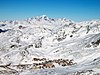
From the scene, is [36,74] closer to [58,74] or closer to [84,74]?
[58,74]

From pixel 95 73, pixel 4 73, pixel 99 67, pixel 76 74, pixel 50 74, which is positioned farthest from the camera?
pixel 4 73

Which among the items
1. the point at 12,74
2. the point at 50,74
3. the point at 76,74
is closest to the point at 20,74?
the point at 12,74

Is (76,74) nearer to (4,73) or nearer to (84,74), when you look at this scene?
(84,74)

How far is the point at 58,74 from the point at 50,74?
20.4 feet

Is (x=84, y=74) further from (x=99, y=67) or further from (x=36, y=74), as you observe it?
(x=36, y=74)

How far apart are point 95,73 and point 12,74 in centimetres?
7833

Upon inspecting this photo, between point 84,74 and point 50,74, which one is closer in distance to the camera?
point 84,74

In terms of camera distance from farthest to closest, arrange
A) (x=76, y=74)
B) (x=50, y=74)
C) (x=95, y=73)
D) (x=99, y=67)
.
Answer: (x=50, y=74) → (x=99, y=67) → (x=76, y=74) → (x=95, y=73)

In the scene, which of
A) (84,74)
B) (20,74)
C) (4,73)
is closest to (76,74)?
(84,74)

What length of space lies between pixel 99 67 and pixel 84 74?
24107 millimetres

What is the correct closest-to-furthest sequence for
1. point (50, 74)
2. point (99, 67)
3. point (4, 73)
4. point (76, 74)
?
point (76, 74), point (99, 67), point (50, 74), point (4, 73)

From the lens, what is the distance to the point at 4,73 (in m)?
186

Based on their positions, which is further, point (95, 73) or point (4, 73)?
point (4, 73)

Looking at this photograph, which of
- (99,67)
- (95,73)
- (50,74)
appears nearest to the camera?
(95,73)
